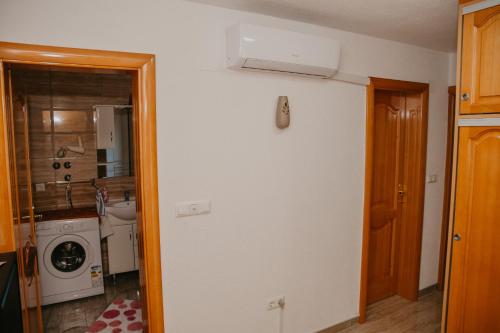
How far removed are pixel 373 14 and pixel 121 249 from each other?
3.26 m

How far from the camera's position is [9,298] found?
1173 mm

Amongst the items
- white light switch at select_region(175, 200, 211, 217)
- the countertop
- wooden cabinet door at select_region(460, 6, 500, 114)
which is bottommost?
the countertop

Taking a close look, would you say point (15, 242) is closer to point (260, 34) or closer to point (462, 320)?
point (260, 34)

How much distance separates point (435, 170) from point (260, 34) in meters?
2.38

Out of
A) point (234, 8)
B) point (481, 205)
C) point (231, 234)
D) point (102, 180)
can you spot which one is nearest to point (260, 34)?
point (234, 8)

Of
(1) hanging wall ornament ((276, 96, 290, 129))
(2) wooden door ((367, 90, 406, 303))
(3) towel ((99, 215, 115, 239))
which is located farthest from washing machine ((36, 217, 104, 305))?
(2) wooden door ((367, 90, 406, 303))

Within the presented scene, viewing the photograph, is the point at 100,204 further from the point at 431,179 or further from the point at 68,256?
the point at 431,179

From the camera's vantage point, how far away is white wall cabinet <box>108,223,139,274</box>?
11.8 feet

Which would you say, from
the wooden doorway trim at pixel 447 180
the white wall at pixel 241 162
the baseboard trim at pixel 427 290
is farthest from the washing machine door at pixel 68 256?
the wooden doorway trim at pixel 447 180

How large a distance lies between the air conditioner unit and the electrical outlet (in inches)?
63.4

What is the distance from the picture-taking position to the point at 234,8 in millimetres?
2072

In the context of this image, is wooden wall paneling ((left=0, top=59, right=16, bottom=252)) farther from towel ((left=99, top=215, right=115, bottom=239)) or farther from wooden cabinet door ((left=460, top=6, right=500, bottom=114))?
wooden cabinet door ((left=460, top=6, right=500, bottom=114))

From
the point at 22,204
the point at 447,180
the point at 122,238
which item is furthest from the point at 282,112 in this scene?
the point at 122,238

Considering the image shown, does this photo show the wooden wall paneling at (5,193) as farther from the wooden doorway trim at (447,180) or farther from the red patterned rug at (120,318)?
the wooden doorway trim at (447,180)
